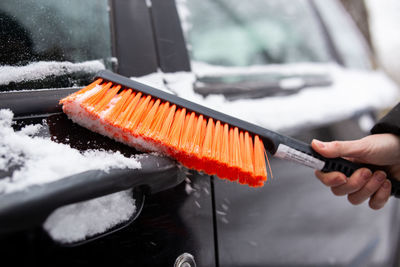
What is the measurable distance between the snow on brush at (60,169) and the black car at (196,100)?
0.02m

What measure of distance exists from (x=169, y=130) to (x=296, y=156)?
392 millimetres

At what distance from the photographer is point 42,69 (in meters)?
0.77

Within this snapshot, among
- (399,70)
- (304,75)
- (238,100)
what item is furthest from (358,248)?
(399,70)

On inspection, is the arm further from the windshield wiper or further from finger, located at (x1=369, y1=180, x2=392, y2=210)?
the windshield wiper

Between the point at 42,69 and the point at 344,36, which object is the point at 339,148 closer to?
the point at 42,69

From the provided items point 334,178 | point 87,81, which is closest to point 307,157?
point 334,178

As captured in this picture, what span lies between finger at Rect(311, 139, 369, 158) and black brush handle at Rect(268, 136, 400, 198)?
0.05 ft

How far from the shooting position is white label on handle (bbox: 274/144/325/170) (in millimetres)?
906

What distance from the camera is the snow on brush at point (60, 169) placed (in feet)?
1.84

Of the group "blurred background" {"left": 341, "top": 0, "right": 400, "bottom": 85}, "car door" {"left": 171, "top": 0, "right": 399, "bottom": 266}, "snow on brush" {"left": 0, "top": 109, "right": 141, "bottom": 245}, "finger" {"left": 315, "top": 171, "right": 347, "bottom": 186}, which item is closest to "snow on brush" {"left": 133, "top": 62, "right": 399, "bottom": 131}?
"car door" {"left": 171, "top": 0, "right": 399, "bottom": 266}

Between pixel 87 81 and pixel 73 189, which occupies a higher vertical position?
pixel 87 81

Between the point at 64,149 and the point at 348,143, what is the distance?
32.4 inches

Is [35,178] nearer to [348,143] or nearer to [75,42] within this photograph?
[75,42]

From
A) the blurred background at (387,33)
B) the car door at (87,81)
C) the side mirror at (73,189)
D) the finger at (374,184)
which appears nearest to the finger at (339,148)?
the finger at (374,184)
